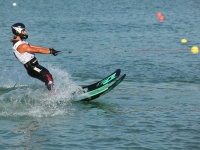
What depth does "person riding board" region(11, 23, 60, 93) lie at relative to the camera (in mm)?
11992

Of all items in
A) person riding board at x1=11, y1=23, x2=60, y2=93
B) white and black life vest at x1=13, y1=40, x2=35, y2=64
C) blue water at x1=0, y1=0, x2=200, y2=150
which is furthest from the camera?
white and black life vest at x1=13, y1=40, x2=35, y2=64

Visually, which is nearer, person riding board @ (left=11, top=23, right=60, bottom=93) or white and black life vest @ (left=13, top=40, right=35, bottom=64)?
person riding board @ (left=11, top=23, right=60, bottom=93)

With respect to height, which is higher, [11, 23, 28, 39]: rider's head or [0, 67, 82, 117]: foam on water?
[11, 23, 28, 39]: rider's head

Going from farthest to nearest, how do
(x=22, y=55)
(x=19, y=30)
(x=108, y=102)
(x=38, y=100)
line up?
(x=108, y=102) → (x=38, y=100) → (x=22, y=55) → (x=19, y=30)

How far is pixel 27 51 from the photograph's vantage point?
12.1 metres

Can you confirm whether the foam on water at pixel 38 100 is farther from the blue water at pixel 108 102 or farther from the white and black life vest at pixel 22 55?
the white and black life vest at pixel 22 55

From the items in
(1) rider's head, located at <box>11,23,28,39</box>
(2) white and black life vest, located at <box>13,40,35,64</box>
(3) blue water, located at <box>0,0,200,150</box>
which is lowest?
(3) blue water, located at <box>0,0,200,150</box>

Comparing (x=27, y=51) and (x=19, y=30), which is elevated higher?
(x=19, y=30)

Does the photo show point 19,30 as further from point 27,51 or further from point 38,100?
point 38,100

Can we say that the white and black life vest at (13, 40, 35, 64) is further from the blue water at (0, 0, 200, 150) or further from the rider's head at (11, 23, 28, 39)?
the blue water at (0, 0, 200, 150)

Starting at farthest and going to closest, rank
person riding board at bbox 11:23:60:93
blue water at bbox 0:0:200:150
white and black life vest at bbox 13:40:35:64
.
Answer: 1. white and black life vest at bbox 13:40:35:64
2. person riding board at bbox 11:23:60:93
3. blue water at bbox 0:0:200:150

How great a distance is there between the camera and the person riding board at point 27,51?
472 inches

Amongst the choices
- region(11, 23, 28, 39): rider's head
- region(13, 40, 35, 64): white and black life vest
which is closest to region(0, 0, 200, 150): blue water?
region(13, 40, 35, 64): white and black life vest

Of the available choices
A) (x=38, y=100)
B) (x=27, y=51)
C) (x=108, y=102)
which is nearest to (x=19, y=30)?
(x=27, y=51)
